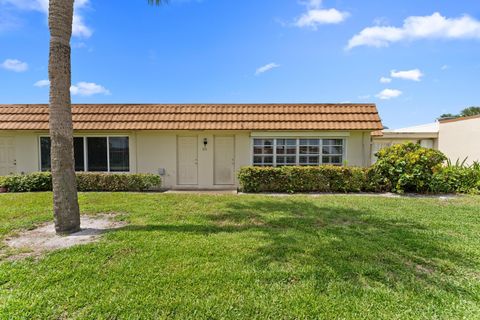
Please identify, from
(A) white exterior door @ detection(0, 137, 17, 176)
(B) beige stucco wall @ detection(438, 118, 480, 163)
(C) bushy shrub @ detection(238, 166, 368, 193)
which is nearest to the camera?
(C) bushy shrub @ detection(238, 166, 368, 193)

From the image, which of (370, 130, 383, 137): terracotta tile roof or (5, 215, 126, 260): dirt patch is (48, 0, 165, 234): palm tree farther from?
(370, 130, 383, 137): terracotta tile roof

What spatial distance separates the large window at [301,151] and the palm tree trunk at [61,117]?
8.15 metres

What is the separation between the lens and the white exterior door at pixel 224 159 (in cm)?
1273

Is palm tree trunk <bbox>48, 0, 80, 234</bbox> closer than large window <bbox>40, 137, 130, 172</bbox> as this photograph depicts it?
Yes

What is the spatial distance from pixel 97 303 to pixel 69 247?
2139 millimetres

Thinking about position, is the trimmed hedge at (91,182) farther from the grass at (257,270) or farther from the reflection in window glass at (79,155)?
the grass at (257,270)

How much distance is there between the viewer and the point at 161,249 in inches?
183

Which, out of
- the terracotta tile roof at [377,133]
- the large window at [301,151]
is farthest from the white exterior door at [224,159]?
the terracotta tile roof at [377,133]

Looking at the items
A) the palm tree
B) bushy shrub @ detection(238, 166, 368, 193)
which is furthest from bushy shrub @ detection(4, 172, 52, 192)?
bushy shrub @ detection(238, 166, 368, 193)

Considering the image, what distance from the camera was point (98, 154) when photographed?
12625 mm

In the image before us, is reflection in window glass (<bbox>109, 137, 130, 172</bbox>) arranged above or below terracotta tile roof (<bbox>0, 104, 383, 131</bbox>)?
below

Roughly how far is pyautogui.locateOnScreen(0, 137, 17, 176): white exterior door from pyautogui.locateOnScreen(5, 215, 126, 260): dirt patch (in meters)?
9.38

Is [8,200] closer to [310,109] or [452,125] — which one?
[310,109]

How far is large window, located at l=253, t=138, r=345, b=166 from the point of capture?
12422 mm
